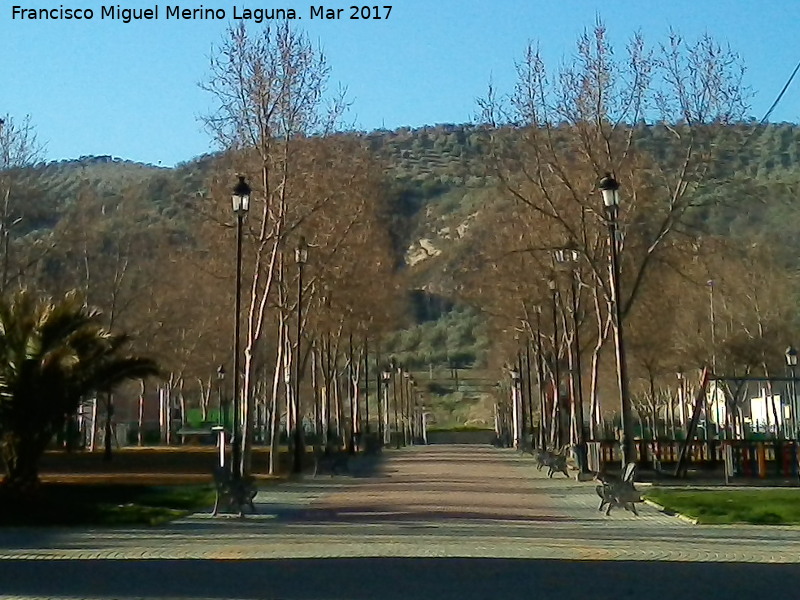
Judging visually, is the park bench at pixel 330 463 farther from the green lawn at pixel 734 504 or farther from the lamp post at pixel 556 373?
the green lawn at pixel 734 504

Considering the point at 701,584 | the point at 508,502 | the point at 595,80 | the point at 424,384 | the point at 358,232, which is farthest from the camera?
the point at 424,384

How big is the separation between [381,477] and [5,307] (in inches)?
796

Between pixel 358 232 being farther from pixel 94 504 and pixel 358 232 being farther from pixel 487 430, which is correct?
pixel 487 430

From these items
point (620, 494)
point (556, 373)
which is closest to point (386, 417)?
point (556, 373)

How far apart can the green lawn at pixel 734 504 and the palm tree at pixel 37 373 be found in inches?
496

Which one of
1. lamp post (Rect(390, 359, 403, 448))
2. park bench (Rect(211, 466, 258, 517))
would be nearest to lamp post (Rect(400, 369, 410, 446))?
lamp post (Rect(390, 359, 403, 448))

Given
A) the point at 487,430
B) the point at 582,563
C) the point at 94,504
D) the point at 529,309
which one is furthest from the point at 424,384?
the point at 582,563

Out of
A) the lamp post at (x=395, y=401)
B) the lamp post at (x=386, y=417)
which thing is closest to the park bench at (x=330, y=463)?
the lamp post at (x=386, y=417)

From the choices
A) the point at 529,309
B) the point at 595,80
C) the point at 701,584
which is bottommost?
the point at 701,584

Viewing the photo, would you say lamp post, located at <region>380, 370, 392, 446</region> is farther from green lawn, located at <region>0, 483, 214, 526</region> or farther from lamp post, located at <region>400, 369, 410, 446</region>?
green lawn, located at <region>0, 483, 214, 526</region>

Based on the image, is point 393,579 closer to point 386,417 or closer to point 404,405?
point 386,417

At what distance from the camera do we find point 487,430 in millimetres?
124688

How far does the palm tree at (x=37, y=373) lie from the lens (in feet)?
76.4

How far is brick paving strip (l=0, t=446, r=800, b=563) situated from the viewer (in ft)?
54.2
